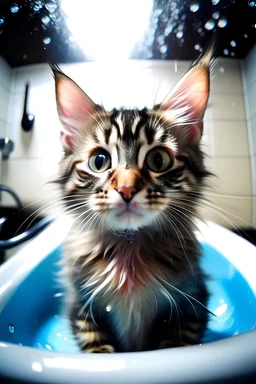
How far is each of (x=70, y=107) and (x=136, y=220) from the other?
181mm

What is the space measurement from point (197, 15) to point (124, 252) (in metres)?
0.36

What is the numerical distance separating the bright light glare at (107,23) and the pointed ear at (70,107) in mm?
64

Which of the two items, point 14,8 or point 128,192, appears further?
point 14,8

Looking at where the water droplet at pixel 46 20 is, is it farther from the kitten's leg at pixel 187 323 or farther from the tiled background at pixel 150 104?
the kitten's leg at pixel 187 323

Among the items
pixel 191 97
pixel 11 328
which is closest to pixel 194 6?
pixel 191 97

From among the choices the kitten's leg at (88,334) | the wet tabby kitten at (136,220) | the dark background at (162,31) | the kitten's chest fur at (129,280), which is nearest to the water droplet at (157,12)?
the dark background at (162,31)

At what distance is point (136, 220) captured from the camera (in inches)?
15.6

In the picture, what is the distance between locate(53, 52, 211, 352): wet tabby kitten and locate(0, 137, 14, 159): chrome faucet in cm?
9

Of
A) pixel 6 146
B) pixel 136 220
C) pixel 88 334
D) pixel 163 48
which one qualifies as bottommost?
pixel 88 334

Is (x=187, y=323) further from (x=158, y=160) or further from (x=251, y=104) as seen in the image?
(x=251, y=104)

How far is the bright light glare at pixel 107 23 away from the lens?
1.53 ft

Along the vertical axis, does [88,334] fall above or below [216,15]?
below

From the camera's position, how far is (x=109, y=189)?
15.4 inches

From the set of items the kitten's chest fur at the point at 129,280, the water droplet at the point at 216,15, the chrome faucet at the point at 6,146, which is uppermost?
the water droplet at the point at 216,15
